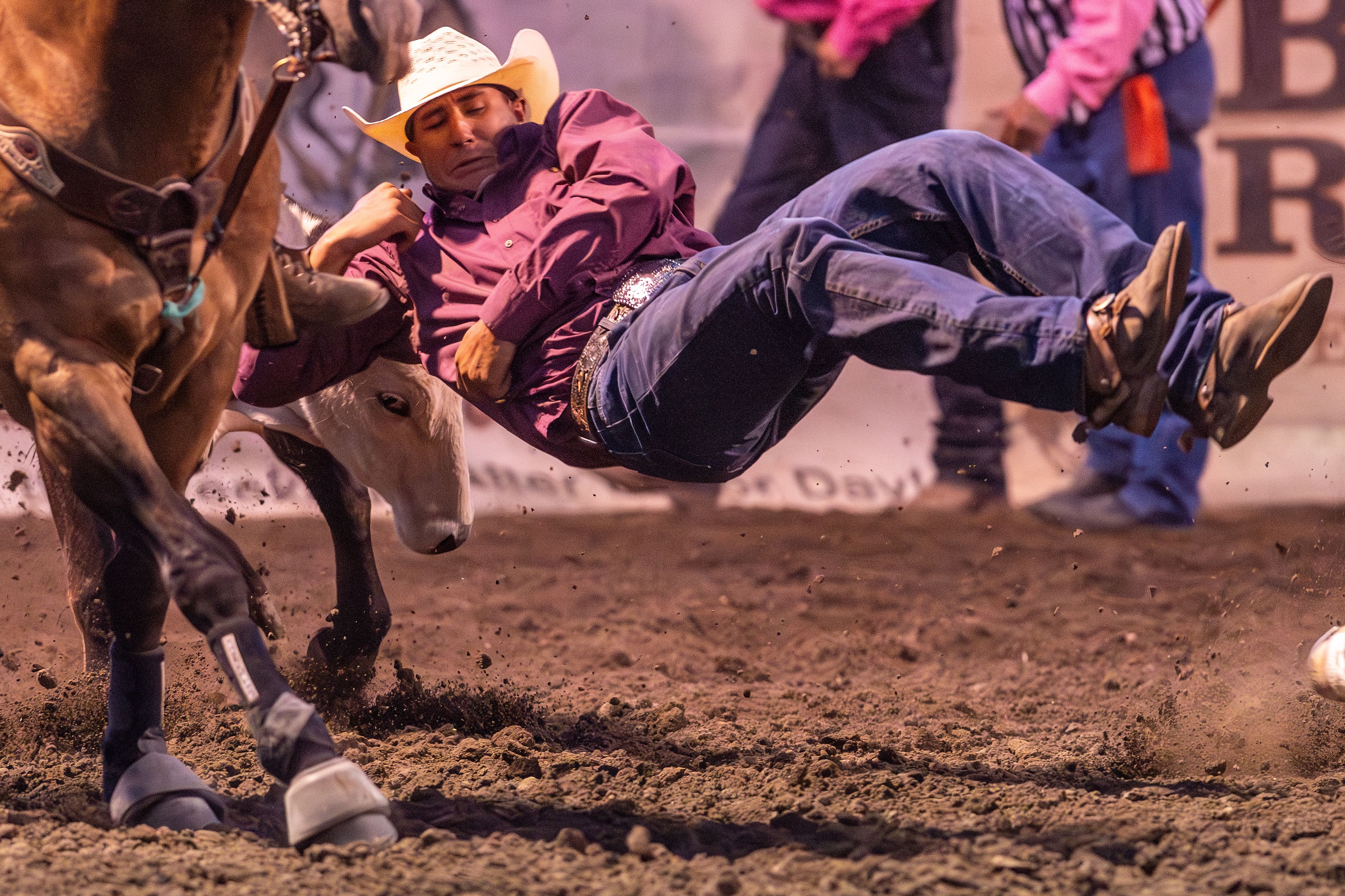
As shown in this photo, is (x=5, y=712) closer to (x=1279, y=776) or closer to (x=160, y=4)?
(x=160, y=4)

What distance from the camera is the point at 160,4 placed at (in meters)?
2.34

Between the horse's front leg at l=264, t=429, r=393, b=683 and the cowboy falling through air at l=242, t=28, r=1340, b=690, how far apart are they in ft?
1.82

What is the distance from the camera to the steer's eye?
3.81 metres

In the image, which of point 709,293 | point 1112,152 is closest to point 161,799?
A: point 709,293

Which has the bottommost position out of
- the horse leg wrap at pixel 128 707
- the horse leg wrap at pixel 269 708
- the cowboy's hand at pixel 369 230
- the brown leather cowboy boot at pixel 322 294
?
the horse leg wrap at pixel 128 707

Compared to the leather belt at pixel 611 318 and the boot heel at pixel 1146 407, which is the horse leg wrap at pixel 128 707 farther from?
the boot heel at pixel 1146 407

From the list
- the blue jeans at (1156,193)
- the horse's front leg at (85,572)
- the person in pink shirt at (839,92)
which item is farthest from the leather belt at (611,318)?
the person in pink shirt at (839,92)

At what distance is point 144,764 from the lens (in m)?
2.82

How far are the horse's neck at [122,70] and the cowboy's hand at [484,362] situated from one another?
831 mm

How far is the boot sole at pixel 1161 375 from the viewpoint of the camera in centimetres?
212

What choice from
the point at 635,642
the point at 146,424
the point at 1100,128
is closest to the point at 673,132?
the point at 1100,128

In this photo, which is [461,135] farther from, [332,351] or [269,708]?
[269,708]

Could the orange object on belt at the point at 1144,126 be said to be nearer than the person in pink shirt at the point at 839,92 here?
Yes

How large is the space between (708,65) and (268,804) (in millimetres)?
4511
